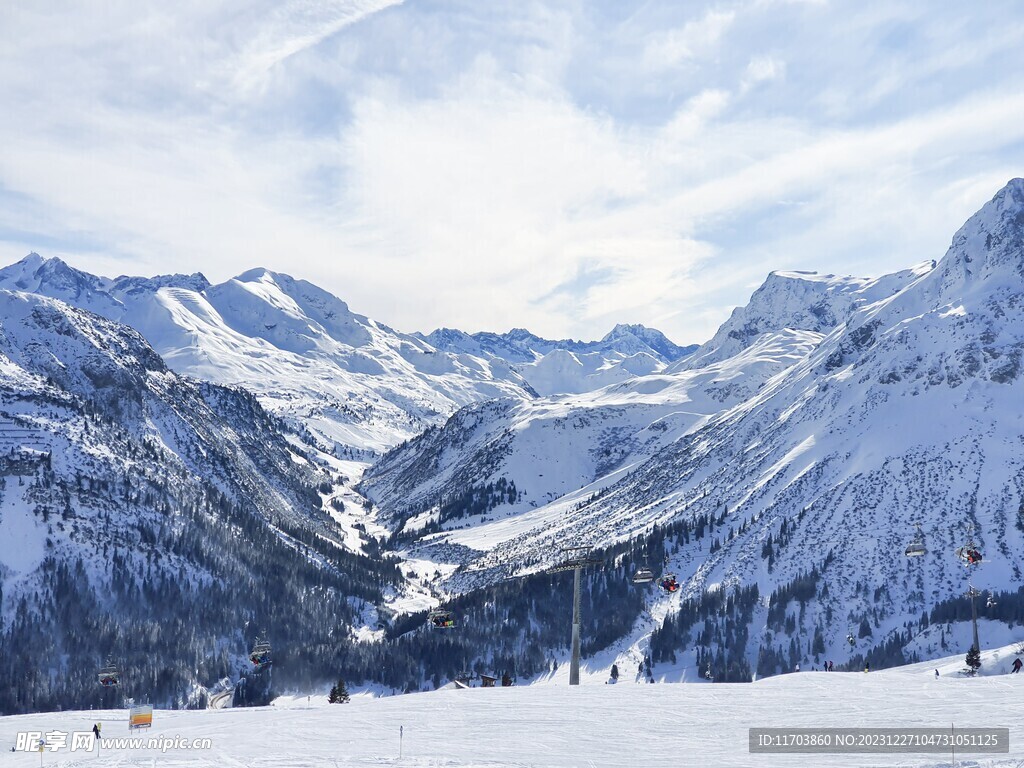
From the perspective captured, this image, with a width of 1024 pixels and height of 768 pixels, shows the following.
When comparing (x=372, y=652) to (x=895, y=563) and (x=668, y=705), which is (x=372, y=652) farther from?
(x=668, y=705)

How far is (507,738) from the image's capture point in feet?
144

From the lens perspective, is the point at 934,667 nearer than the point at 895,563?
Yes

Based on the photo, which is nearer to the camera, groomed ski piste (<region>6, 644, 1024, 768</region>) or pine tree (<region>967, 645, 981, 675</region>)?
groomed ski piste (<region>6, 644, 1024, 768</region>)

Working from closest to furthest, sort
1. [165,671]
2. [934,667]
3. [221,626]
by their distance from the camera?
[934,667]
[165,671]
[221,626]

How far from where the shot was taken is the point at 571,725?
151 ft

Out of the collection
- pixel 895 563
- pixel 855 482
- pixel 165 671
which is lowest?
pixel 165 671

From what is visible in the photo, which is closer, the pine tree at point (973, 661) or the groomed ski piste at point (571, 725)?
the groomed ski piste at point (571, 725)

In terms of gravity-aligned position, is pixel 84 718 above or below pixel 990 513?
below

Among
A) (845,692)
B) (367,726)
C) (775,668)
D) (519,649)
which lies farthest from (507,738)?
(519,649)

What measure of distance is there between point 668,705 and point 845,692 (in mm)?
10022

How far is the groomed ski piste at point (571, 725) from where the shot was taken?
3925cm

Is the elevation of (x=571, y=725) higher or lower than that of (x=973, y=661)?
lower

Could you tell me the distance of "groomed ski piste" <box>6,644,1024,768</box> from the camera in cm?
3925

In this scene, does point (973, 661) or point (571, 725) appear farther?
point (973, 661)
